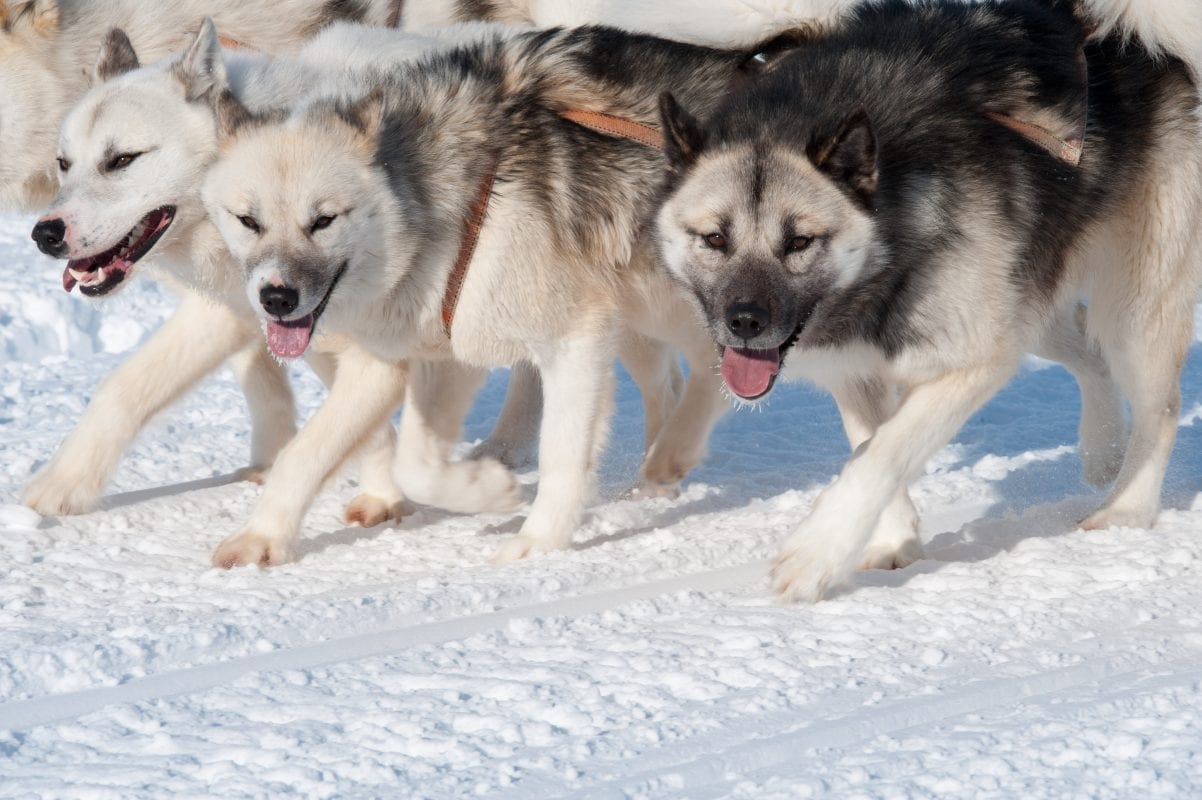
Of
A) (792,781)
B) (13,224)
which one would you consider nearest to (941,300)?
(792,781)

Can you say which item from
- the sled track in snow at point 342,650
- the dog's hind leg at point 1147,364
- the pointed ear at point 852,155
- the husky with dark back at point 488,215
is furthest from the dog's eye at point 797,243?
the dog's hind leg at point 1147,364

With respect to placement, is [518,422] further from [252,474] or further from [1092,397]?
[1092,397]

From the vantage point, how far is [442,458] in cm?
521

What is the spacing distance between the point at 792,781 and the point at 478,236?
7.10 ft

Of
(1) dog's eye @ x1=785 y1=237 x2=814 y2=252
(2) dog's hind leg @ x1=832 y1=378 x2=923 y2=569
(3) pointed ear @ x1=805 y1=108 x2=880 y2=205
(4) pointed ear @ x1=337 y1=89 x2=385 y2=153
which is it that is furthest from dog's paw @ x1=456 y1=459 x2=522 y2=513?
(3) pointed ear @ x1=805 y1=108 x2=880 y2=205

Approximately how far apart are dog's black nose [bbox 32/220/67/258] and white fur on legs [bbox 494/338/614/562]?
142cm

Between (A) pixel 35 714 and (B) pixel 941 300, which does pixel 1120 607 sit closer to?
(B) pixel 941 300

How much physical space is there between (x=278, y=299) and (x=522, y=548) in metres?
1.07

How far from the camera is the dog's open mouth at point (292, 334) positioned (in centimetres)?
437

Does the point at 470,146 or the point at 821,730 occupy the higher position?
the point at 470,146

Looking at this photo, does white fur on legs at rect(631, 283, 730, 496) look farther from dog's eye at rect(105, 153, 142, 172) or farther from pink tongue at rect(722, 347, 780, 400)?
dog's eye at rect(105, 153, 142, 172)

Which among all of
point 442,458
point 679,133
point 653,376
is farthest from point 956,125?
point 653,376

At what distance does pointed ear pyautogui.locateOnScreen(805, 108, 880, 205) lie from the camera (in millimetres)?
3988

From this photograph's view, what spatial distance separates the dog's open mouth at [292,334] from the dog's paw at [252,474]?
155 cm
